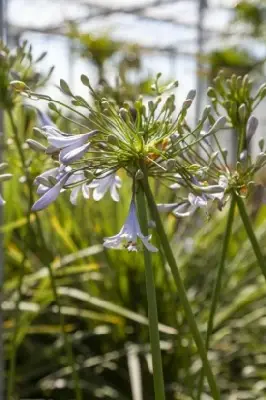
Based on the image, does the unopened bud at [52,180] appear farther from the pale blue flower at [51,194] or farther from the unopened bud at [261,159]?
the unopened bud at [261,159]

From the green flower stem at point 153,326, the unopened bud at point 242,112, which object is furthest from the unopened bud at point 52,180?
the unopened bud at point 242,112

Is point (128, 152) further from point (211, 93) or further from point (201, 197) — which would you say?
point (211, 93)

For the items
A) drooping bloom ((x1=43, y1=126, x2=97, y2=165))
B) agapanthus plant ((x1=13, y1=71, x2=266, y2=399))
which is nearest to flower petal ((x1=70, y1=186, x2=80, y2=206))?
agapanthus plant ((x1=13, y1=71, x2=266, y2=399))

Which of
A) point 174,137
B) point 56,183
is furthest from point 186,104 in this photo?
point 56,183

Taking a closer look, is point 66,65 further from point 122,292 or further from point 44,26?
point 122,292

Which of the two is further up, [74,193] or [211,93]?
[211,93]

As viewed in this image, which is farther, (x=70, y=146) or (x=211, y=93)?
(x=211, y=93)

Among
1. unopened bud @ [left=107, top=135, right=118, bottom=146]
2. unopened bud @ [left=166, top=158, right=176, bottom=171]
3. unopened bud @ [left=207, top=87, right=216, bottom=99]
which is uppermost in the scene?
unopened bud @ [left=207, top=87, right=216, bottom=99]

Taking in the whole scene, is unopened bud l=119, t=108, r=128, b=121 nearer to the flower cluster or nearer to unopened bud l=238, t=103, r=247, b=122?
the flower cluster
